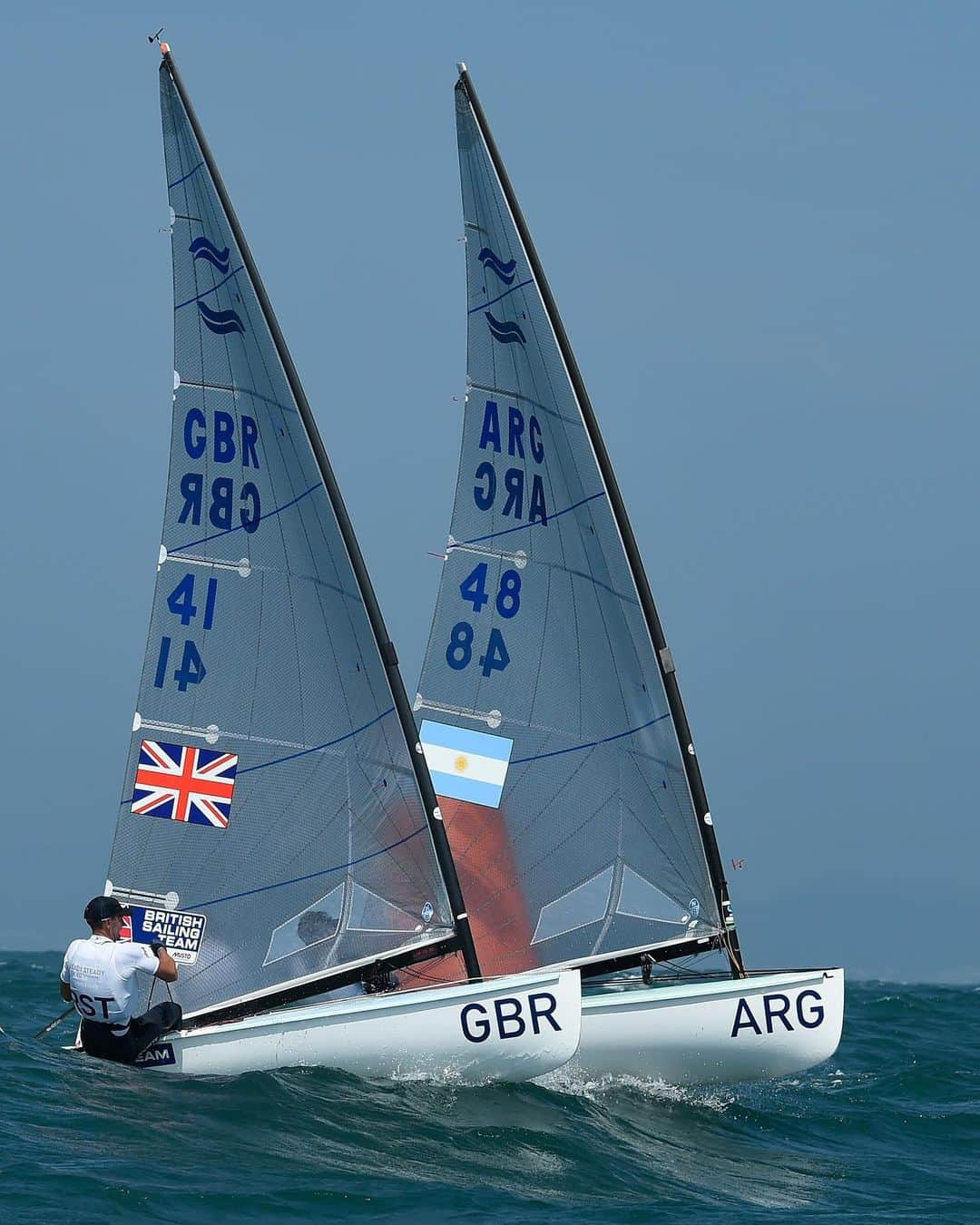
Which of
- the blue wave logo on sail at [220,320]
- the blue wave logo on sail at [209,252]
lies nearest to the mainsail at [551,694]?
the blue wave logo on sail at [220,320]

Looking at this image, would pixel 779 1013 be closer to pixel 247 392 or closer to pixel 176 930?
pixel 176 930

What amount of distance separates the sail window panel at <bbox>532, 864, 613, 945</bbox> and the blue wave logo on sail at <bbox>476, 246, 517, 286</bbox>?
5.44m

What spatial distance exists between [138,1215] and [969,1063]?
10350 mm

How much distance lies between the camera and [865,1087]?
16828mm

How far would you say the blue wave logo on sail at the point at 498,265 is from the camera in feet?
54.7

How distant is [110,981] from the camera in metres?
13.8

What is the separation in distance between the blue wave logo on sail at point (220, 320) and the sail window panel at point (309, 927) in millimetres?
4786

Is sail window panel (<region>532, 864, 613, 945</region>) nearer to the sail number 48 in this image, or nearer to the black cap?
the sail number 48

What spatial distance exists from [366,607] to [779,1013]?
15.9ft

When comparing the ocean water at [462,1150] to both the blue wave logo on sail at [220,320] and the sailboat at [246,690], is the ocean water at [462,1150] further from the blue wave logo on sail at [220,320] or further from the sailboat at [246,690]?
the blue wave logo on sail at [220,320]

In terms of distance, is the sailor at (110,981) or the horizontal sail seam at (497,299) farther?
the horizontal sail seam at (497,299)

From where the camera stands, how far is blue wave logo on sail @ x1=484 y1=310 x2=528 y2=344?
16656 millimetres

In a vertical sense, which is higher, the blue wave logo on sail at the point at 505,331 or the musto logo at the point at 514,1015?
the blue wave logo on sail at the point at 505,331

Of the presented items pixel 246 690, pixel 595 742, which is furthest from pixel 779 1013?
pixel 246 690
